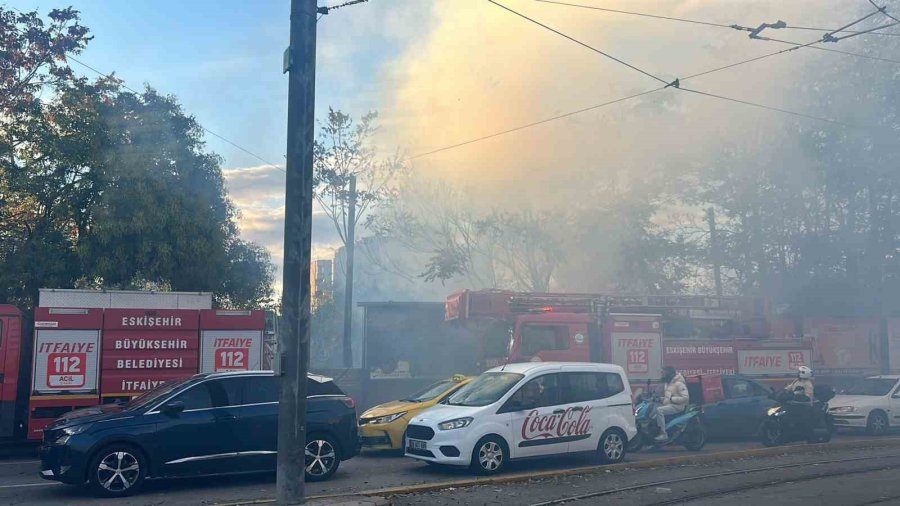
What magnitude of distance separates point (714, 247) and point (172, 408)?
25595mm

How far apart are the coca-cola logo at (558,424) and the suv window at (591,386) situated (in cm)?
19

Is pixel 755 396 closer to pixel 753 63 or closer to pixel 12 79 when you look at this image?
pixel 753 63

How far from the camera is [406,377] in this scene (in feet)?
64.5

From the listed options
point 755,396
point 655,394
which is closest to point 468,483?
point 655,394

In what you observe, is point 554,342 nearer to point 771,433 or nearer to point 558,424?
point 771,433

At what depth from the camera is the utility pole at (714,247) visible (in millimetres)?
31078

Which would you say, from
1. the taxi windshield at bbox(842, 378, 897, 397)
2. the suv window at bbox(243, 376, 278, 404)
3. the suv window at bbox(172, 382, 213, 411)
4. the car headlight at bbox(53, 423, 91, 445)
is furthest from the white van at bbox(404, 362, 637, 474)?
the taxi windshield at bbox(842, 378, 897, 397)

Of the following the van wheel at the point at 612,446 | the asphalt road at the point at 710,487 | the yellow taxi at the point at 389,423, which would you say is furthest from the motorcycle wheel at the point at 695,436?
the yellow taxi at the point at 389,423

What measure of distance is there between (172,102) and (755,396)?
17.1 meters

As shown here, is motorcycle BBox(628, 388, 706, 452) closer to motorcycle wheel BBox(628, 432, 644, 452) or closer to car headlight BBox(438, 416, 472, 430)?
motorcycle wheel BBox(628, 432, 644, 452)

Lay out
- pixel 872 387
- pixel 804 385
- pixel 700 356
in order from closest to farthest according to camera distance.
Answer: pixel 804 385, pixel 700 356, pixel 872 387

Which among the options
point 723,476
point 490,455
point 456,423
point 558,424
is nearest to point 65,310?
point 456,423

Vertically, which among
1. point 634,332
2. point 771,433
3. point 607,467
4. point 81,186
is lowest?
point 607,467

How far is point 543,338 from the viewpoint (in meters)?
16.6
